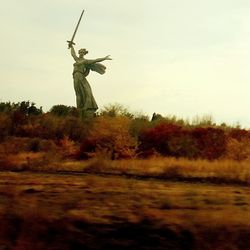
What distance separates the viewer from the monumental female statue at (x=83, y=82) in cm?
5725

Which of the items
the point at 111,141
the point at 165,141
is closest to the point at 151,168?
the point at 165,141

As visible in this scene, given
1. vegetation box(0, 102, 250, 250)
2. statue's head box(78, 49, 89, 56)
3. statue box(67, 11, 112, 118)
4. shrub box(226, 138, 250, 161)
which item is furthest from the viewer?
statue's head box(78, 49, 89, 56)

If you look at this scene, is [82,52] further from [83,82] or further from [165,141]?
[165,141]

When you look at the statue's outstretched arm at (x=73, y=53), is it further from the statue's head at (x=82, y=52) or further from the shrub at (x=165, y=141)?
the shrub at (x=165, y=141)

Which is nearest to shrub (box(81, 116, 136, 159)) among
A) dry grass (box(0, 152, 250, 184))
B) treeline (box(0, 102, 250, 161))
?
treeline (box(0, 102, 250, 161))

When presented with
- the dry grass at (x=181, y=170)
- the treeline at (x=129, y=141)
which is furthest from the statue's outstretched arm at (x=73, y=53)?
the dry grass at (x=181, y=170)

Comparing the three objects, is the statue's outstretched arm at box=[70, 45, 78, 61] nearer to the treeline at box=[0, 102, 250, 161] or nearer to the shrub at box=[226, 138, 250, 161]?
the treeline at box=[0, 102, 250, 161]

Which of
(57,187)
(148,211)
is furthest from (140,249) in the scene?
(57,187)

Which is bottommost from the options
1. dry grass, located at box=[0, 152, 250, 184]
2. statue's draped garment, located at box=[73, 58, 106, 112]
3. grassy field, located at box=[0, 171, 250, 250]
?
grassy field, located at box=[0, 171, 250, 250]

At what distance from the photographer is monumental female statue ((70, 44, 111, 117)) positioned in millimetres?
57250

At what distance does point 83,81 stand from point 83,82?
0.10 meters

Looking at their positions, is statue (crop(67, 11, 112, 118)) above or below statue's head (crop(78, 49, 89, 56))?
below

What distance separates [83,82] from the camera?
58.4m

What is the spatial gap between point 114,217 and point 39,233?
1.71m
